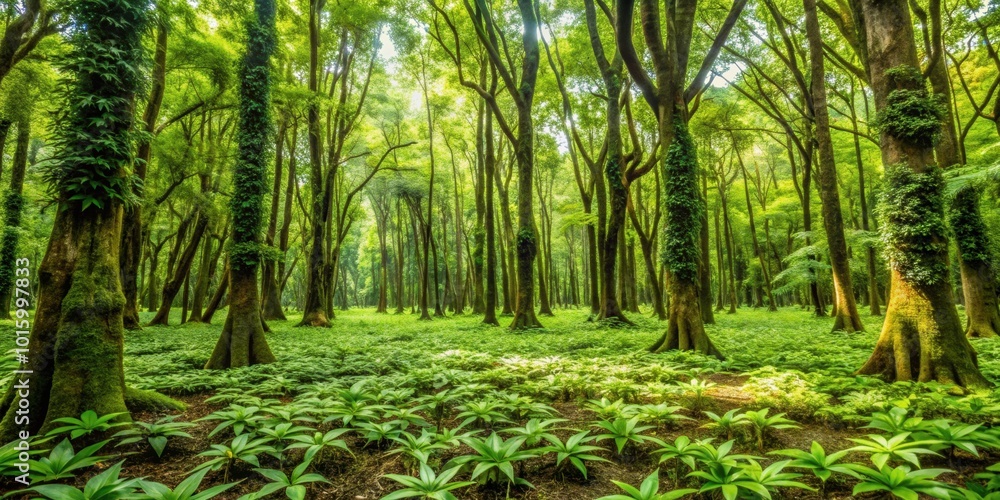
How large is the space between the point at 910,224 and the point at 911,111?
1.47 m

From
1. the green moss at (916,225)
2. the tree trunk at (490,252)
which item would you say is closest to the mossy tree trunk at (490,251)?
the tree trunk at (490,252)

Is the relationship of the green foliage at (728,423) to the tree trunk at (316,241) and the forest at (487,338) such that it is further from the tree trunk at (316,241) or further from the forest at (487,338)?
the tree trunk at (316,241)

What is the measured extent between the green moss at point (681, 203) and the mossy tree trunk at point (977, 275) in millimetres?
6111

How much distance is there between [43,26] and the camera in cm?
939

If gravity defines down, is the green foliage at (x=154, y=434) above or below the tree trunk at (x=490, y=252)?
below

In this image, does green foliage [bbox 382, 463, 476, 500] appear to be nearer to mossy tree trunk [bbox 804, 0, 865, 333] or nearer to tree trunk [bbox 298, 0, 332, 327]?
mossy tree trunk [bbox 804, 0, 865, 333]

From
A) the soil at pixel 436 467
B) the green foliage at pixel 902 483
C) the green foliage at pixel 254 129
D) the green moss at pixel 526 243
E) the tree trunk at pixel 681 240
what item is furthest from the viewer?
the green moss at pixel 526 243

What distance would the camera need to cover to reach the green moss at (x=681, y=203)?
8.13 metres

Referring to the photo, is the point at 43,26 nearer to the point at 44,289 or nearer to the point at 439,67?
the point at 44,289

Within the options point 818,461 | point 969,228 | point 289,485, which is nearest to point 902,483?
point 818,461

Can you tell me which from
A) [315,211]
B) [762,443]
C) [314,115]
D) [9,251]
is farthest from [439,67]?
[762,443]

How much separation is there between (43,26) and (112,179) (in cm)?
1012

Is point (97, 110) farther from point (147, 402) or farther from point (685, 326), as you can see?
point (685, 326)

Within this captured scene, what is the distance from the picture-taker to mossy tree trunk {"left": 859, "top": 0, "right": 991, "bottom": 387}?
4.75m
